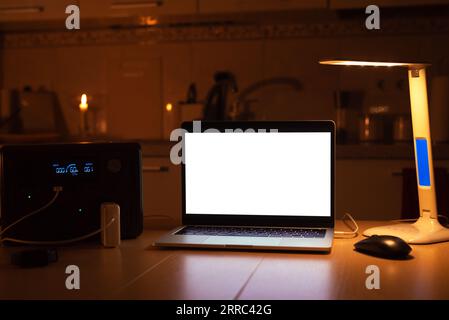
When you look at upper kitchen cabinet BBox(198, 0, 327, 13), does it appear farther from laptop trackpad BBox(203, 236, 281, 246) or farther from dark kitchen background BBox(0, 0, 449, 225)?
laptop trackpad BBox(203, 236, 281, 246)

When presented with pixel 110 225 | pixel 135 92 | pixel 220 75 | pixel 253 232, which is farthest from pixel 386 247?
pixel 135 92

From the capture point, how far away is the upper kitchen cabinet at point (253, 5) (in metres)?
2.63

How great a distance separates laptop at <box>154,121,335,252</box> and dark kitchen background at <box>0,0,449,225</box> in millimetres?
1216

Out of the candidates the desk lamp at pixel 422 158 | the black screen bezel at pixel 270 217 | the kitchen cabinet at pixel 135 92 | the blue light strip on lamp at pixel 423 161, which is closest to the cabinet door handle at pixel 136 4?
the kitchen cabinet at pixel 135 92

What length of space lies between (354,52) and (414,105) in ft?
5.47

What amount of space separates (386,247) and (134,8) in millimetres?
2016

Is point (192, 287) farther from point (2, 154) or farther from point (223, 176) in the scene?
point (2, 154)

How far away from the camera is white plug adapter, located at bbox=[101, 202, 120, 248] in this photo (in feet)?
4.09

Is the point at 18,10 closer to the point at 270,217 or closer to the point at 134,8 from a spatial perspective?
the point at 134,8

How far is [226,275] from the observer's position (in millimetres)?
999

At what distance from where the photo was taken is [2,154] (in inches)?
51.8

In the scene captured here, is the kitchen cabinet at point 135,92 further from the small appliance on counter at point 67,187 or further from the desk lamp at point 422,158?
the desk lamp at point 422,158

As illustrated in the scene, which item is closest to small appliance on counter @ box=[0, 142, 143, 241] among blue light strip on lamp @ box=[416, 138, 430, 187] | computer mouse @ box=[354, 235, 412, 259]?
computer mouse @ box=[354, 235, 412, 259]
